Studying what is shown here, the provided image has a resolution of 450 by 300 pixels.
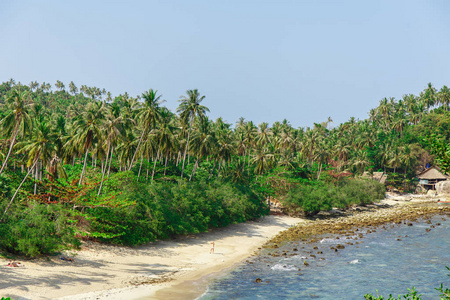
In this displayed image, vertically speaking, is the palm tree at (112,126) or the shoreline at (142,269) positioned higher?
the palm tree at (112,126)

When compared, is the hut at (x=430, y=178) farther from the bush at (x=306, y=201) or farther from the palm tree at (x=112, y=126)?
the palm tree at (x=112, y=126)

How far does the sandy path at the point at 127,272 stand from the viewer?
73.0 feet

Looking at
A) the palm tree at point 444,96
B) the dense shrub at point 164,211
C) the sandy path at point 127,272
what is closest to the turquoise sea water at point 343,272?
the sandy path at point 127,272

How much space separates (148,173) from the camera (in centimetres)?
6856

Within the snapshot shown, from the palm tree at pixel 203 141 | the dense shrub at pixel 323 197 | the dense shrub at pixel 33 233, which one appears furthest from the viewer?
the palm tree at pixel 203 141

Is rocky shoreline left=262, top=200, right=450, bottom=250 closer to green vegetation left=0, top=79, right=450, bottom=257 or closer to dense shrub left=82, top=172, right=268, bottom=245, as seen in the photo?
green vegetation left=0, top=79, right=450, bottom=257

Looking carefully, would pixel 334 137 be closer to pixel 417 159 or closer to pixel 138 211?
pixel 417 159

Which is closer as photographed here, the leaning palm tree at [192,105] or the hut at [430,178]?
the leaning palm tree at [192,105]

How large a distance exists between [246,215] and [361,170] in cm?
6463

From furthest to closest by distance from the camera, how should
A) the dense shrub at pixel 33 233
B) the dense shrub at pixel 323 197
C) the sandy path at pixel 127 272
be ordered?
the dense shrub at pixel 323 197 → the dense shrub at pixel 33 233 → the sandy path at pixel 127 272

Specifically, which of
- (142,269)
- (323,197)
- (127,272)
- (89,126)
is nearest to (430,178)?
(323,197)

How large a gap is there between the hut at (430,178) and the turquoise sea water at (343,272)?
71262mm

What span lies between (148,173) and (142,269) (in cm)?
4075

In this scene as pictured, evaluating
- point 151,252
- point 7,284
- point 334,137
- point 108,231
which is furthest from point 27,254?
point 334,137
